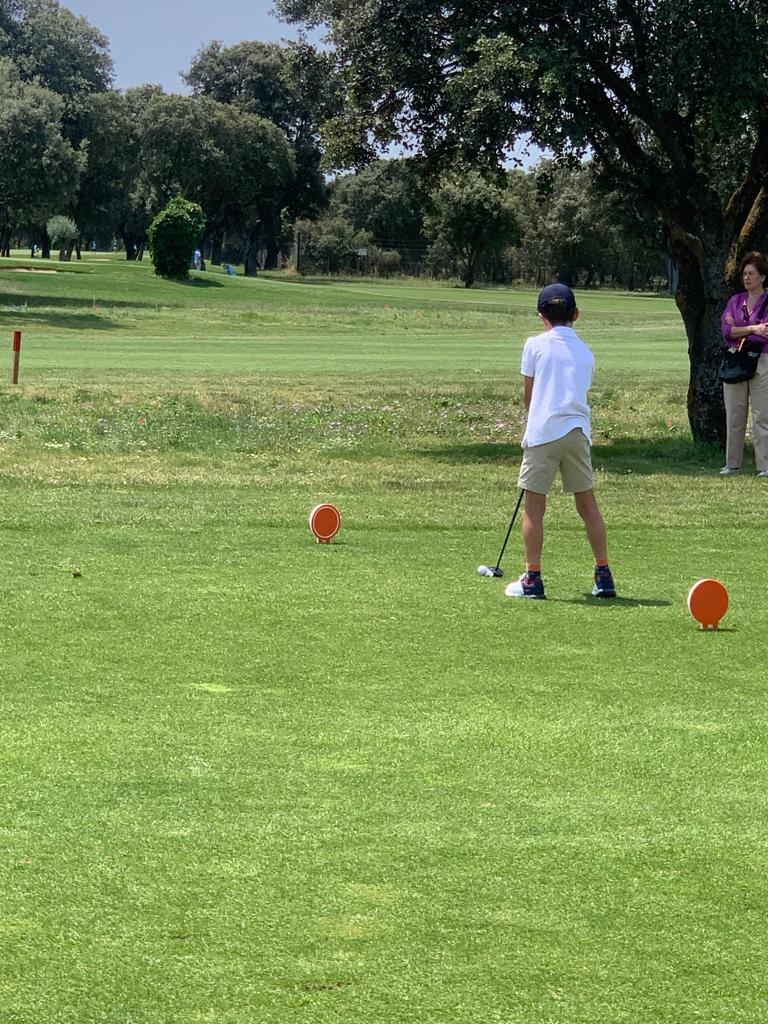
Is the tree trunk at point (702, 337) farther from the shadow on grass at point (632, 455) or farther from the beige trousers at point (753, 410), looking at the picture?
the beige trousers at point (753, 410)

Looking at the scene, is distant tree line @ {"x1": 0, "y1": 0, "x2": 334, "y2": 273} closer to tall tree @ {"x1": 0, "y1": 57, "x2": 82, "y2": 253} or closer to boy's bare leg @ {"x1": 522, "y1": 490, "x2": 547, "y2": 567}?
tall tree @ {"x1": 0, "y1": 57, "x2": 82, "y2": 253}

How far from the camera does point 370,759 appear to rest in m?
6.05

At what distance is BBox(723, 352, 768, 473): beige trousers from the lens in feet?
54.2

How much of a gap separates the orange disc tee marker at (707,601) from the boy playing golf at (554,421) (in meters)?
1.16

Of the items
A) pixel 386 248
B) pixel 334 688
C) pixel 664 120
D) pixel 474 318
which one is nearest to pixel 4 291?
pixel 474 318

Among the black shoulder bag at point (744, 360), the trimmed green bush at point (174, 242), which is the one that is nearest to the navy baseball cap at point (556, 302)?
the black shoulder bag at point (744, 360)

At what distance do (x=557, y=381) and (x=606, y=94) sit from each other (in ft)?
37.8

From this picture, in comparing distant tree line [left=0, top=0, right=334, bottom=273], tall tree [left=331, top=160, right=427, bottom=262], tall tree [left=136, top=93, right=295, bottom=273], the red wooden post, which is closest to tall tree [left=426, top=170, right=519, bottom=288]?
tall tree [left=331, top=160, right=427, bottom=262]

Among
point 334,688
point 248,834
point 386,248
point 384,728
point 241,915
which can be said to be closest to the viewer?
point 241,915

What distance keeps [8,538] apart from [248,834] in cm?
699

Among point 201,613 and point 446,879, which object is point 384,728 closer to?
point 446,879

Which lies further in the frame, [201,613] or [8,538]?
[8,538]

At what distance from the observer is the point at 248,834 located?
5.11 m

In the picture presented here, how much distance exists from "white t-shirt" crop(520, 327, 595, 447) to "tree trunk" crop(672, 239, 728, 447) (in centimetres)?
1059
